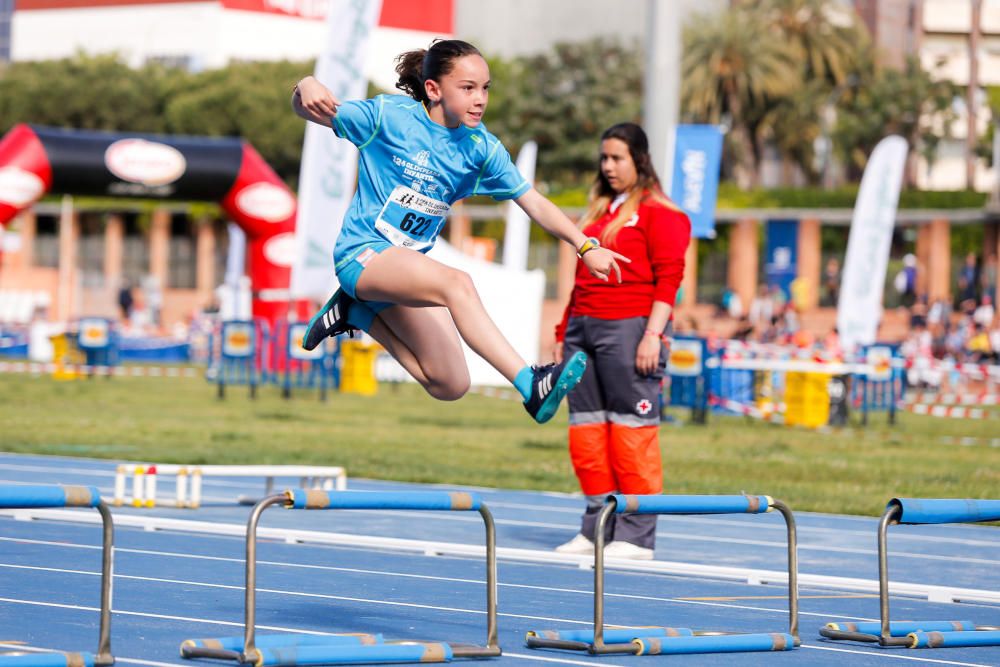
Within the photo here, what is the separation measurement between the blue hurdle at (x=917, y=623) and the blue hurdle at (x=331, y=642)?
147cm

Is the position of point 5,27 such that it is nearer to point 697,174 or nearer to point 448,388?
point 697,174

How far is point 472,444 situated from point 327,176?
678 centimetres

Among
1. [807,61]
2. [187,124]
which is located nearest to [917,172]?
[807,61]

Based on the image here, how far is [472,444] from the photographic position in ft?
61.1

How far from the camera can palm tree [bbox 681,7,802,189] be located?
68.8 meters

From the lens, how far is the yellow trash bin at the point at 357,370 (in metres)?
29.4

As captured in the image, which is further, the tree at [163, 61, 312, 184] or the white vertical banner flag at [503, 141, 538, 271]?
the tree at [163, 61, 312, 184]

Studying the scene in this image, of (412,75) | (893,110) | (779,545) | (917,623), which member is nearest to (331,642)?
(917,623)

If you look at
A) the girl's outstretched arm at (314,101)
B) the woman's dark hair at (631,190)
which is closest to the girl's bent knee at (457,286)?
the girl's outstretched arm at (314,101)

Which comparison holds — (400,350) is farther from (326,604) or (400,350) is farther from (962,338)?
(962,338)

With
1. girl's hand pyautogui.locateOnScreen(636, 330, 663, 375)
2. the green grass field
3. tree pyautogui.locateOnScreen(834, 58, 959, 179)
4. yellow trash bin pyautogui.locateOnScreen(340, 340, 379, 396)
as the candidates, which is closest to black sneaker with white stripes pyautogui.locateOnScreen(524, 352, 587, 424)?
girl's hand pyautogui.locateOnScreen(636, 330, 663, 375)

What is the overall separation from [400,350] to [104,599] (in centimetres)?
198

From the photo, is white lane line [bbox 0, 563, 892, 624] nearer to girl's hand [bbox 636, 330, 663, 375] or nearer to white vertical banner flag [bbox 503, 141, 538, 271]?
girl's hand [bbox 636, 330, 663, 375]

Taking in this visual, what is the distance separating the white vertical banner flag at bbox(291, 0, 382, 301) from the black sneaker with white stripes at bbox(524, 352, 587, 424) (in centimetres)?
1705
